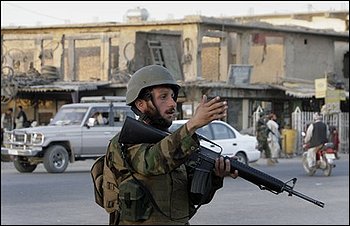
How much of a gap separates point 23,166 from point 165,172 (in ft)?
65.5

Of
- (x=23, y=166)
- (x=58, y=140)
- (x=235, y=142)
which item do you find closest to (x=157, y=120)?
(x=235, y=142)

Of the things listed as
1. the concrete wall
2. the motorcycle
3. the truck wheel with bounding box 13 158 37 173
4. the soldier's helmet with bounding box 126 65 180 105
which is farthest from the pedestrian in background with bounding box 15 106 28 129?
the soldier's helmet with bounding box 126 65 180 105

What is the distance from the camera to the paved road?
42.6 feet

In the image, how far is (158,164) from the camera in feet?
12.3

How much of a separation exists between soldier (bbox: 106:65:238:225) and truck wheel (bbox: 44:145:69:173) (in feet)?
60.5

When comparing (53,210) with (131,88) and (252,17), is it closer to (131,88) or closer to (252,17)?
(131,88)

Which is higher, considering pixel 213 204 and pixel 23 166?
pixel 213 204

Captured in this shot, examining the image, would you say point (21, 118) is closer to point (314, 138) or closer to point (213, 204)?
point (314, 138)

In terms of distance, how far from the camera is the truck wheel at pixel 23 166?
917 inches

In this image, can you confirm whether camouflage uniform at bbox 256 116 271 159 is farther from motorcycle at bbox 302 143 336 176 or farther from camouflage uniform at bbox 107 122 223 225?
camouflage uniform at bbox 107 122 223 225

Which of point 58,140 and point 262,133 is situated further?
point 262,133

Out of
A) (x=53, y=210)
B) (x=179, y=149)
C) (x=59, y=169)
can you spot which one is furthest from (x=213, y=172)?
(x=59, y=169)

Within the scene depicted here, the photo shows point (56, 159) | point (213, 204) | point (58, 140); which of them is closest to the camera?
point (213, 204)

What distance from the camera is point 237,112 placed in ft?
63.0
